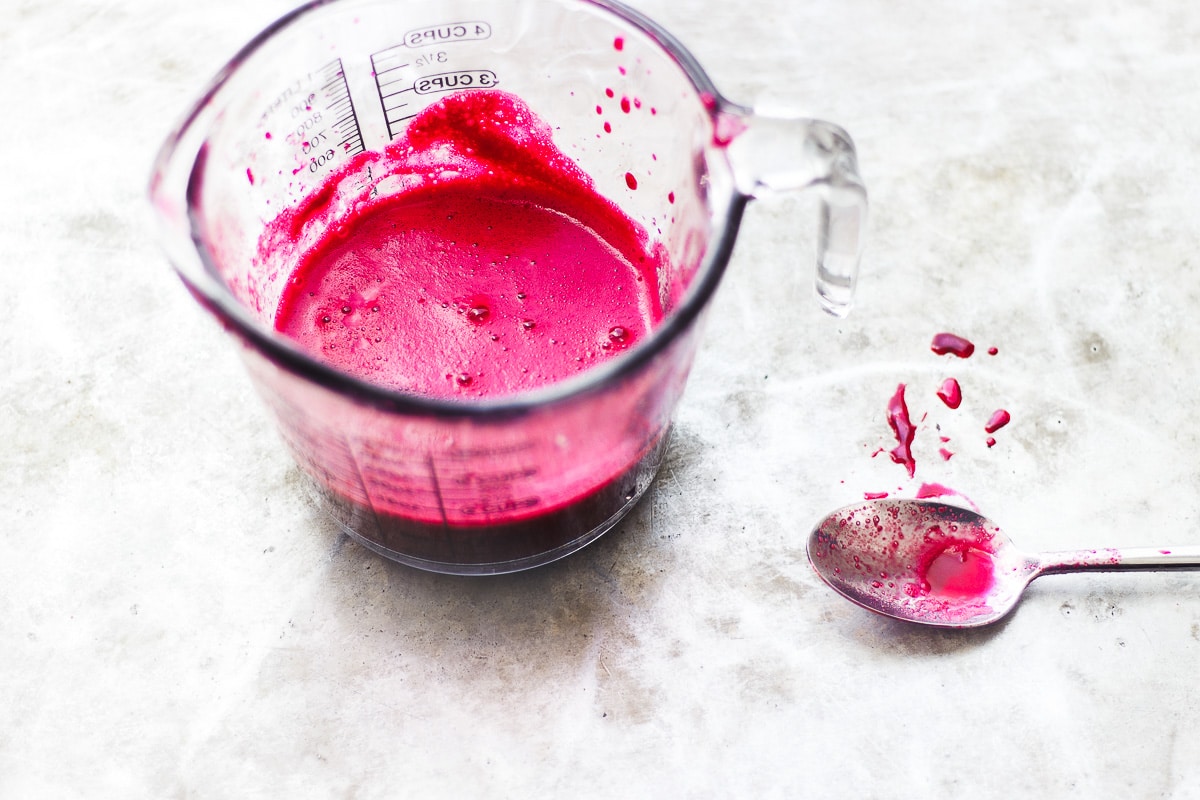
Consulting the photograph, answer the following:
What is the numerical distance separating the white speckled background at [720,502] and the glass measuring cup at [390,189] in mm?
99

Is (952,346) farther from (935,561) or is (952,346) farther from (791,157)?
(791,157)

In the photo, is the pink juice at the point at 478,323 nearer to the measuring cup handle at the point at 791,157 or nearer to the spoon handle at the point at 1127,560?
the measuring cup handle at the point at 791,157

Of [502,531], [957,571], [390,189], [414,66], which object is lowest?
[957,571]

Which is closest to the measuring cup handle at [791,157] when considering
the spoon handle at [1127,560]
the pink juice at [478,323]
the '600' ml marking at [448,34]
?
the pink juice at [478,323]

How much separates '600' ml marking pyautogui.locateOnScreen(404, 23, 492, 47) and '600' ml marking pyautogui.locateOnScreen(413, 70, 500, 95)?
0.04m

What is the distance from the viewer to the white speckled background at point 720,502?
35.1 inches

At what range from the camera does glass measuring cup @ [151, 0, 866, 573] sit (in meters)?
0.70

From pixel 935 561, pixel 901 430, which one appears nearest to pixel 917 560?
pixel 935 561

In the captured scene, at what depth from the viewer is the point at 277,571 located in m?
0.96

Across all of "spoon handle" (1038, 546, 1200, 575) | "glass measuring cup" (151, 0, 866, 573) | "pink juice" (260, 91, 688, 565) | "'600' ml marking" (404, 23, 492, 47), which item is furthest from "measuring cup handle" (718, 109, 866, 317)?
"spoon handle" (1038, 546, 1200, 575)

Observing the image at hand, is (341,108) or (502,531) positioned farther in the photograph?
(341,108)

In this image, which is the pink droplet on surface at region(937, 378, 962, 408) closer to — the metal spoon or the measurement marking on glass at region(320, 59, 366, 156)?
the metal spoon

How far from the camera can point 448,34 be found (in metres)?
0.94

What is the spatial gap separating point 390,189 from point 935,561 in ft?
2.02
